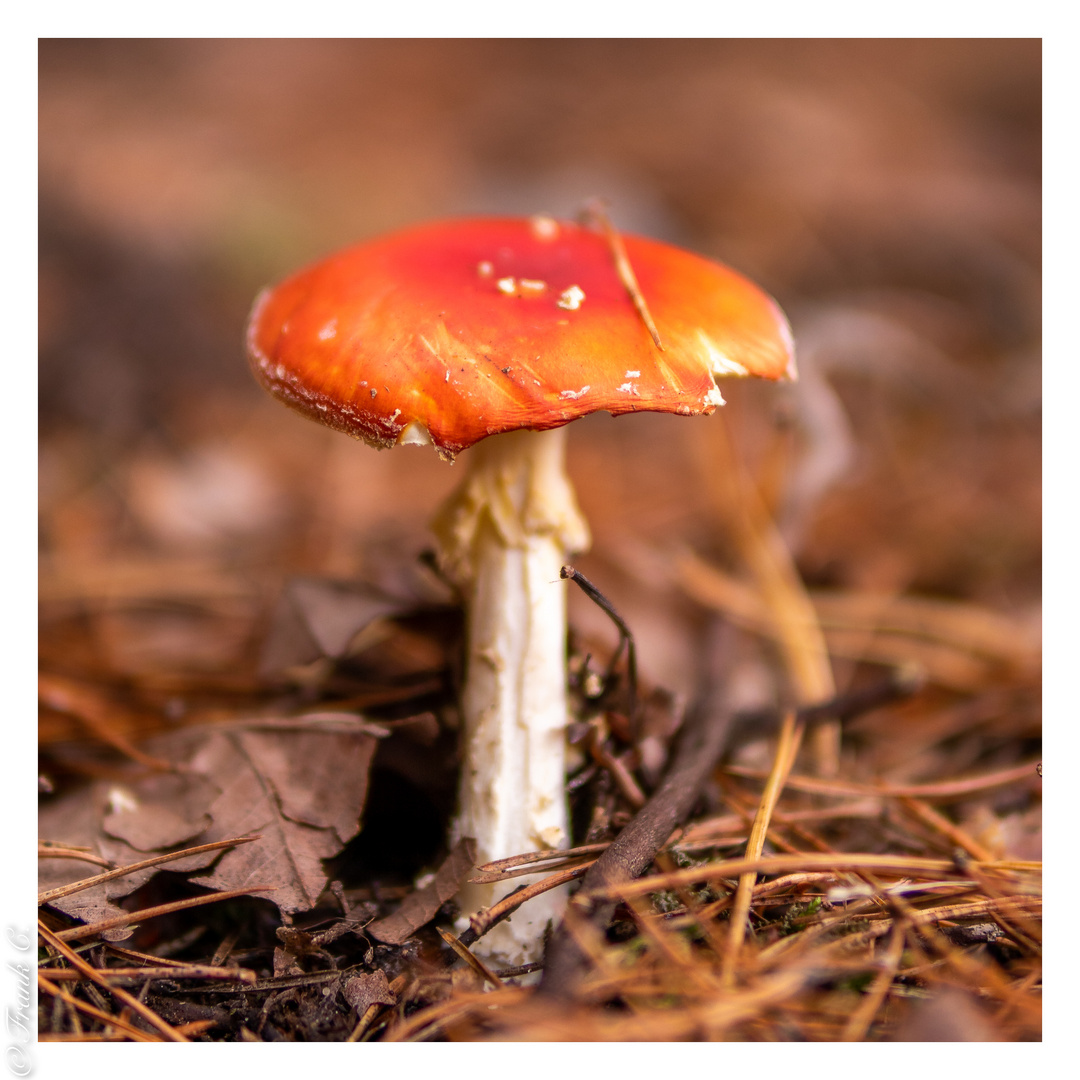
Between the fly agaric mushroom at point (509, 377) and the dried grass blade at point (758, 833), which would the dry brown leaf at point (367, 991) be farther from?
the dried grass blade at point (758, 833)

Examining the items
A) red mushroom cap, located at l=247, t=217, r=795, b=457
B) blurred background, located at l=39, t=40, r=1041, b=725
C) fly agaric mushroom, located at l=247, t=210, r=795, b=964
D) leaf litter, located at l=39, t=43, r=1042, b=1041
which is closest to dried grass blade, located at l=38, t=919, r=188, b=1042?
leaf litter, located at l=39, t=43, r=1042, b=1041

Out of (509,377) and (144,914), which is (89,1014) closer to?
(144,914)

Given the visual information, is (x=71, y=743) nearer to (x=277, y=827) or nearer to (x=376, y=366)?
(x=277, y=827)

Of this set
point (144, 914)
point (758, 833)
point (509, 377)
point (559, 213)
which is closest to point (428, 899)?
point (144, 914)

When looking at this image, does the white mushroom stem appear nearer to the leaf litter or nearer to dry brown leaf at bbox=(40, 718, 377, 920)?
the leaf litter
